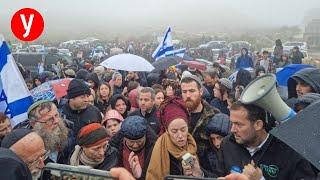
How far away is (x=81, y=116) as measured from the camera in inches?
218

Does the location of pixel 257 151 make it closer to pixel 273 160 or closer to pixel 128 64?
pixel 273 160

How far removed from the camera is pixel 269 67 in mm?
14945

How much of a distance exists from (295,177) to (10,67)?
317 centimetres

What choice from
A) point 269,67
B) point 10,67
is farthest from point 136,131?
point 269,67

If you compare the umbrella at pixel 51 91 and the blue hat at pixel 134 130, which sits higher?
the blue hat at pixel 134 130

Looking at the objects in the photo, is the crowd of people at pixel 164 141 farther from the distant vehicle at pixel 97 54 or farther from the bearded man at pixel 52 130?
the distant vehicle at pixel 97 54

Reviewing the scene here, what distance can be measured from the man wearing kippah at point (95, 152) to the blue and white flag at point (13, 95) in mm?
1100

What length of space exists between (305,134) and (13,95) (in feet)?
11.6

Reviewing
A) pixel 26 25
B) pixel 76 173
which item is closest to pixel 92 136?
pixel 76 173

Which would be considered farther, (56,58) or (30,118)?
→ (56,58)

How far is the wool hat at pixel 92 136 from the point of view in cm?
379

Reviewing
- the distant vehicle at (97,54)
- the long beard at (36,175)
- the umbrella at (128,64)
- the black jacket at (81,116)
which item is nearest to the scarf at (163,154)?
the long beard at (36,175)

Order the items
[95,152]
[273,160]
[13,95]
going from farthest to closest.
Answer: [13,95], [95,152], [273,160]

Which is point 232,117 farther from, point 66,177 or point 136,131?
point 66,177
